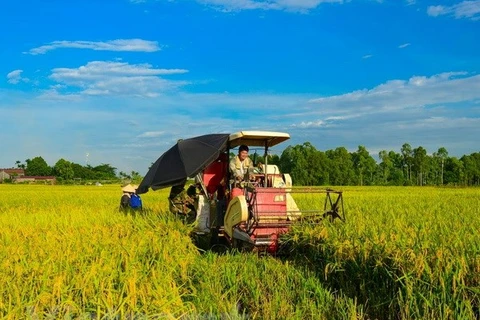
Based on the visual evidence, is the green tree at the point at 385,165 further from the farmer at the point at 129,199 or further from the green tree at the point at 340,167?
the farmer at the point at 129,199

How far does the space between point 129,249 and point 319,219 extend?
4.04m

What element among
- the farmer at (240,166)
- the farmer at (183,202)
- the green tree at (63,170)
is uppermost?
the green tree at (63,170)

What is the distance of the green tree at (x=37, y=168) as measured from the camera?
12372 cm

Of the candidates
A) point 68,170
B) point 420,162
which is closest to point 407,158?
point 420,162

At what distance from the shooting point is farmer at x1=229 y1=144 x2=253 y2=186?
9.61 metres

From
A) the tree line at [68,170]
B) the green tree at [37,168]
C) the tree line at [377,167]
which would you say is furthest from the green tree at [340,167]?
the green tree at [37,168]

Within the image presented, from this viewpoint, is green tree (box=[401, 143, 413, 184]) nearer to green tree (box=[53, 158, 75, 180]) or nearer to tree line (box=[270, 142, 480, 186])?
tree line (box=[270, 142, 480, 186])

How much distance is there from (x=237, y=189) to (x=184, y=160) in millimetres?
1580

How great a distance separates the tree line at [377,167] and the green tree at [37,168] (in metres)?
72.7

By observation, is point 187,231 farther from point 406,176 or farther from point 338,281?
point 406,176

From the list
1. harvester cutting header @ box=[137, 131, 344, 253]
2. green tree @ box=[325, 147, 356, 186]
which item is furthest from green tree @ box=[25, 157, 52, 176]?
harvester cutting header @ box=[137, 131, 344, 253]

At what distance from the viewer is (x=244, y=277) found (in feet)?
Result: 21.3

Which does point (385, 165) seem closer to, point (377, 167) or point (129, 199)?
point (377, 167)

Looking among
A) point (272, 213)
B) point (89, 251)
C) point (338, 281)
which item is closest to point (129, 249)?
point (89, 251)
